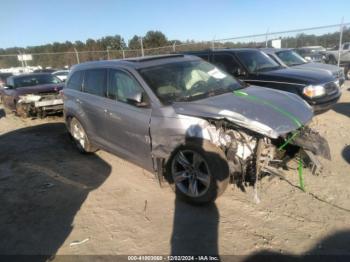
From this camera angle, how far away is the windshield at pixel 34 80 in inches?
440

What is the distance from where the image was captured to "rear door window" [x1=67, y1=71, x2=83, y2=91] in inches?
244

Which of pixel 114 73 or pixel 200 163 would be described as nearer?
pixel 200 163

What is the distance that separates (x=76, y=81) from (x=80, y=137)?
113cm

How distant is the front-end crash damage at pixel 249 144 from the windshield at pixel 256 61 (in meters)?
4.21

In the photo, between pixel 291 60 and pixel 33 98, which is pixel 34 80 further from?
pixel 291 60

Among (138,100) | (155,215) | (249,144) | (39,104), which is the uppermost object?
(138,100)

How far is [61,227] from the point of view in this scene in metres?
3.91

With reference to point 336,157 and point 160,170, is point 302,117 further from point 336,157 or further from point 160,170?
point 160,170

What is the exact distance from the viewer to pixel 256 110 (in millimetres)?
3984

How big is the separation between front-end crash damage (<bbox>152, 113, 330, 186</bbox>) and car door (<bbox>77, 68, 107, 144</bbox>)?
72.3 inches

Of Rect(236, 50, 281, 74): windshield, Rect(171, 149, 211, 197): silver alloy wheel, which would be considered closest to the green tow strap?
Rect(171, 149, 211, 197): silver alloy wheel

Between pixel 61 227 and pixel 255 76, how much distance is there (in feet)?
18.8

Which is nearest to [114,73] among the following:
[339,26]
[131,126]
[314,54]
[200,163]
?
[131,126]

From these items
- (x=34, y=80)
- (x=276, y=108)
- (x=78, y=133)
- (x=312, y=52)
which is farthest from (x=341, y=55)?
(x=78, y=133)
